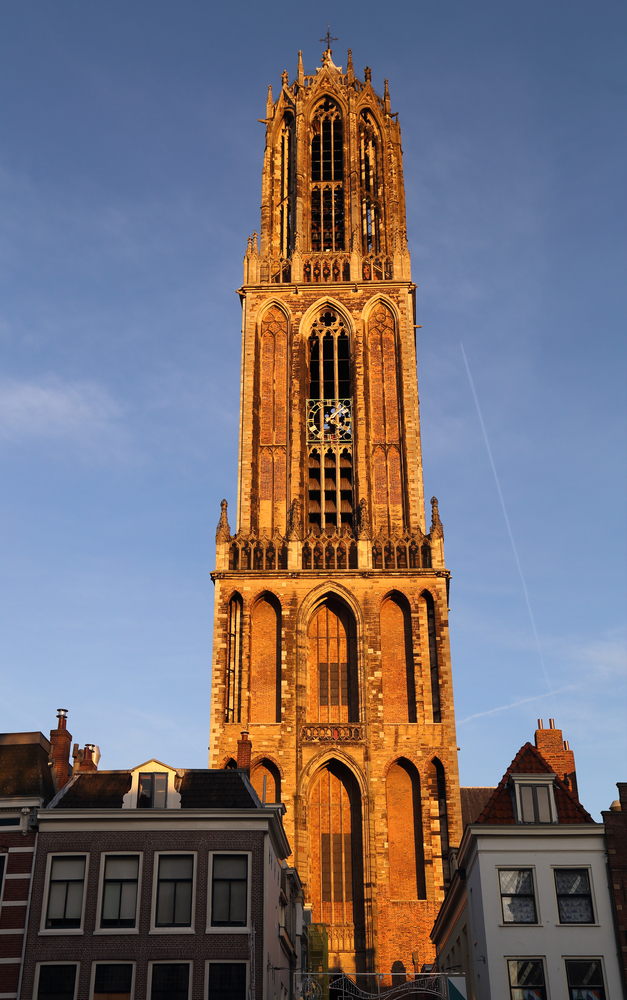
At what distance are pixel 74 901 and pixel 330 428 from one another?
1297 inches

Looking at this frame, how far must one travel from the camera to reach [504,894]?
2497cm

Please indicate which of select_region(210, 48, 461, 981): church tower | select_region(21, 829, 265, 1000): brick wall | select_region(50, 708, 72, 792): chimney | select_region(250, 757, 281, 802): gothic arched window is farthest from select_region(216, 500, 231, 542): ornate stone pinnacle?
select_region(21, 829, 265, 1000): brick wall

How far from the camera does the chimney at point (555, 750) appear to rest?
119 ft

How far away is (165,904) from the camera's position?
2447 cm

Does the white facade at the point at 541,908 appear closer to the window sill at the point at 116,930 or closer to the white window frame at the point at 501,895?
Result: the white window frame at the point at 501,895

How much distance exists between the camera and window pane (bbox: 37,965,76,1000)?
23781 mm

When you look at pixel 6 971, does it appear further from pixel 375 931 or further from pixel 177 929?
pixel 375 931

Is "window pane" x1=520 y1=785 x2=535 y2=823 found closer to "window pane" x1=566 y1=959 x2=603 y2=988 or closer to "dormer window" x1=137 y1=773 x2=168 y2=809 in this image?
"window pane" x1=566 y1=959 x2=603 y2=988

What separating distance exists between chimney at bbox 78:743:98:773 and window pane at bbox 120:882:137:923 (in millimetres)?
4378

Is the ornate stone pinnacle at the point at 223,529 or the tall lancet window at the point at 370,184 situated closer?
the ornate stone pinnacle at the point at 223,529

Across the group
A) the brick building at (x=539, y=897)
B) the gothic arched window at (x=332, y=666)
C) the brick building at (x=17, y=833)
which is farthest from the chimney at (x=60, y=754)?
the gothic arched window at (x=332, y=666)

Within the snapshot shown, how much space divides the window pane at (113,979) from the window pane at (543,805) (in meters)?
9.56

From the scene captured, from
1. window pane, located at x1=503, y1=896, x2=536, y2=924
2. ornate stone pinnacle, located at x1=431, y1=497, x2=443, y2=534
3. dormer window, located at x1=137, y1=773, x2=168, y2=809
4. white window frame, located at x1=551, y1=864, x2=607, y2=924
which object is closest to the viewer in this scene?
white window frame, located at x1=551, y1=864, x2=607, y2=924

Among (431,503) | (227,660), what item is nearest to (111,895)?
(227,660)
